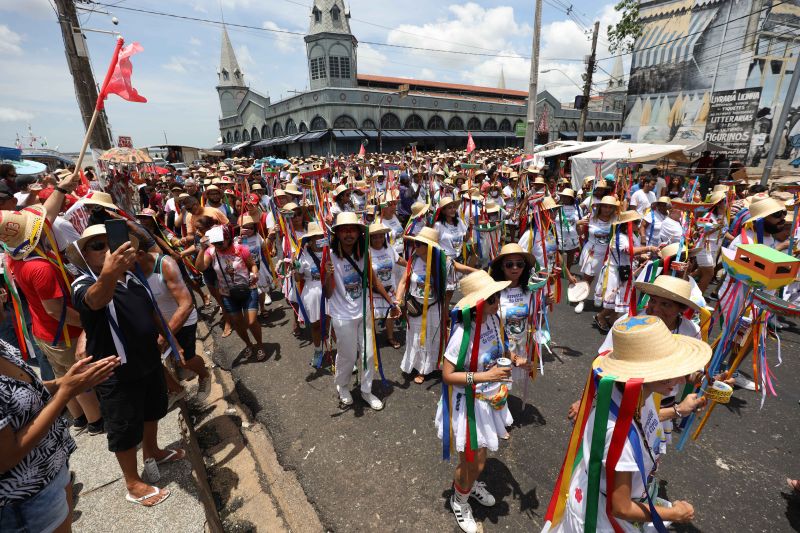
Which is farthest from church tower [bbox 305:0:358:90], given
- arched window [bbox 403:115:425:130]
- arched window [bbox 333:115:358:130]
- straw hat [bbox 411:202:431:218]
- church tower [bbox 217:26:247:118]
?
straw hat [bbox 411:202:431:218]

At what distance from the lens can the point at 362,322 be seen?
4027 millimetres

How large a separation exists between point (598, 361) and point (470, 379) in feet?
2.59

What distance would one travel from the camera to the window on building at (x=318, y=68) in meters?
45.8

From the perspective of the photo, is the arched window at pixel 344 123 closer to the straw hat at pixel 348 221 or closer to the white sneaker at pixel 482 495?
the straw hat at pixel 348 221

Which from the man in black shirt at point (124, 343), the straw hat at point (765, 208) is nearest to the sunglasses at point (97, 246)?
the man in black shirt at point (124, 343)

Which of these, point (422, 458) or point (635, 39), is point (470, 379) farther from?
point (635, 39)

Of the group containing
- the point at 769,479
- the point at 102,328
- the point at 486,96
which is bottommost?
the point at 769,479

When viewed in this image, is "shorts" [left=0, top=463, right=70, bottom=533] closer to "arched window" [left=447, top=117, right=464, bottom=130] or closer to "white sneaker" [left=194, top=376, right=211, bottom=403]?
"white sneaker" [left=194, top=376, right=211, bottom=403]

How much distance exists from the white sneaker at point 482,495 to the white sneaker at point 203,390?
10.9 ft

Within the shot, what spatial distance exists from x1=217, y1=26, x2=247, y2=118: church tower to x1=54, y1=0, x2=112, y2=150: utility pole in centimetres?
5780

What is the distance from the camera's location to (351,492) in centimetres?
312

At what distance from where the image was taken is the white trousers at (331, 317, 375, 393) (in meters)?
3.92

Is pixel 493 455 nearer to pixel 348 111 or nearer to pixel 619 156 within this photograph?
pixel 619 156

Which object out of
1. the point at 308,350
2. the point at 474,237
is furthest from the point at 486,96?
the point at 308,350
